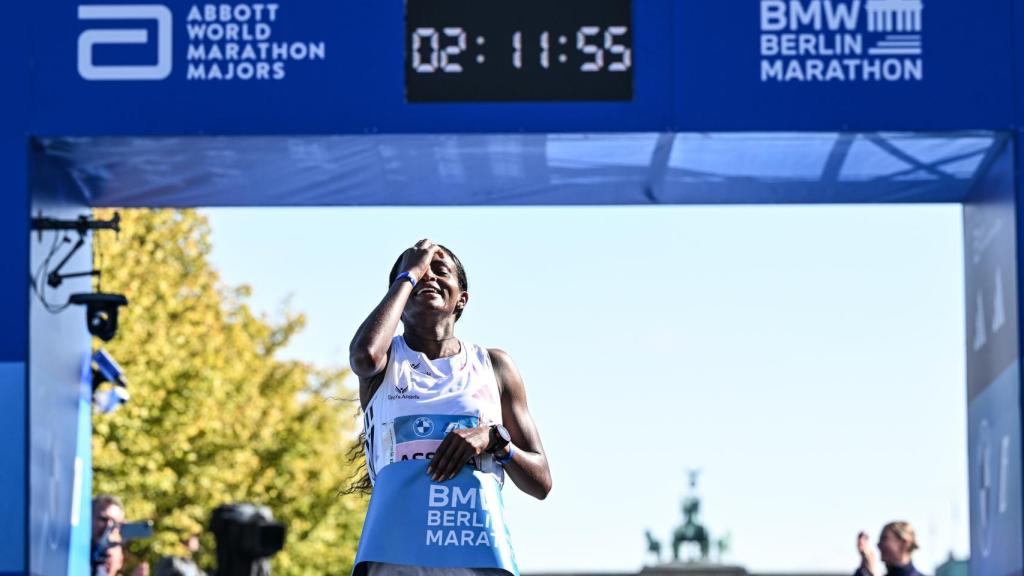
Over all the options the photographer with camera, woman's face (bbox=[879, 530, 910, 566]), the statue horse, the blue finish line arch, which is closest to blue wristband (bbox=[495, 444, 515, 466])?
the blue finish line arch

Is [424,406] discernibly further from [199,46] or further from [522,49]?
[199,46]

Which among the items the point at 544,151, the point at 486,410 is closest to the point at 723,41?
the point at 544,151

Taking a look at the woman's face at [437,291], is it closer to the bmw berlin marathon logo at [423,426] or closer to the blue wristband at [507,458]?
the bmw berlin marathon logo at [423,426]

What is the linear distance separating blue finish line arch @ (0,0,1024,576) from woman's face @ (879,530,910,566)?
1012mm

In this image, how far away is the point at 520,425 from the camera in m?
6.46

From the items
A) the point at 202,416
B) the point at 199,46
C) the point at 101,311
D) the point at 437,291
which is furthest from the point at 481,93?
the point at 202,416

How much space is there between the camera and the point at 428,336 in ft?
21.2

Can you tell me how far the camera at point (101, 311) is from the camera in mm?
10866

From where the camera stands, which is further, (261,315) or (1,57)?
(261,315)

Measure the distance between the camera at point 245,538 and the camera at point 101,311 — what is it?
6.78 meters

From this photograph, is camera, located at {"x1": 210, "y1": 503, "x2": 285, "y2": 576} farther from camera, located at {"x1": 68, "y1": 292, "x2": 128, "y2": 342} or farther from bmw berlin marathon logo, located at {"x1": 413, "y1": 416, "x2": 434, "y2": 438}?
camera, located at {"x1": 68, "y1": 292, "x2": 128, "y2": 342}

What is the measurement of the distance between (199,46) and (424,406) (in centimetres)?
423

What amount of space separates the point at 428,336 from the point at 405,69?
146 inches

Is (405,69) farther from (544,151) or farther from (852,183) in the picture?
(852,183)
